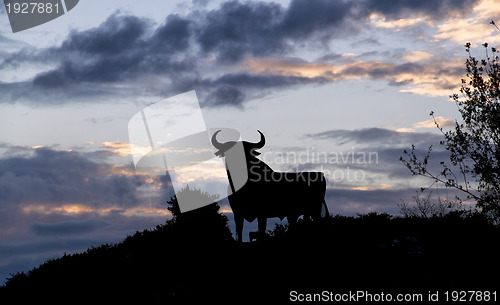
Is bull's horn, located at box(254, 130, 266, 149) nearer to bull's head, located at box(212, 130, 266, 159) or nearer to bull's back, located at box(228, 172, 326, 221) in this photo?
bull's head, located at box(212, 130, 266, 159)

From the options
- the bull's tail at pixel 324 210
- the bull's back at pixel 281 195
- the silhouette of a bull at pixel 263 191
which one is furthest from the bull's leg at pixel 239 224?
the bull's tail at pixel 324 210

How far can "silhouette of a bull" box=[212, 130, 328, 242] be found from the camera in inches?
573

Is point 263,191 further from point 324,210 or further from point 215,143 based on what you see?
point 324,210

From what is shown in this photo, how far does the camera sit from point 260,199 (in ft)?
48.7

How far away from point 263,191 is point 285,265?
2.88 metres

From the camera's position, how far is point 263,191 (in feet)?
49.1

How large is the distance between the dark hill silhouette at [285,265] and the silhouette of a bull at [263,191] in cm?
63

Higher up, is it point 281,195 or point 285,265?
point 281,195

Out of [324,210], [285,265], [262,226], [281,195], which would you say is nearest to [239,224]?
[262,226]

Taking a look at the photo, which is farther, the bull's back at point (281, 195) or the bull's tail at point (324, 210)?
the bull's tail at point (324, 210)

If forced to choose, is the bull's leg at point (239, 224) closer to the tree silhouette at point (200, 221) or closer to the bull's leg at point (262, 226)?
the bull's leg at point (262, 226)

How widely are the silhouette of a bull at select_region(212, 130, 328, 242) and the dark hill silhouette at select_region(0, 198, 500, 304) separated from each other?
2.08 ft

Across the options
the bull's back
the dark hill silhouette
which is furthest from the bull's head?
the dark hill silhouette

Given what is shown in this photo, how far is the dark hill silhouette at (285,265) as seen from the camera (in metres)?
11.6
